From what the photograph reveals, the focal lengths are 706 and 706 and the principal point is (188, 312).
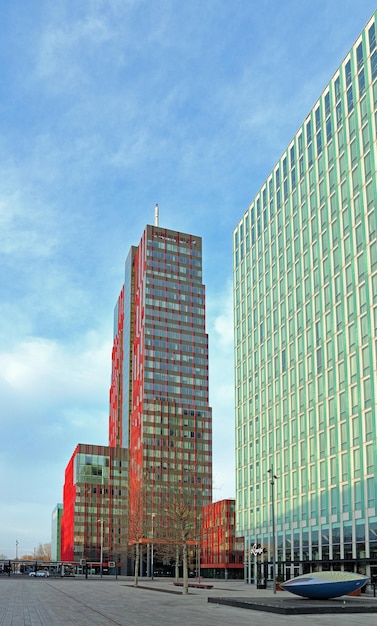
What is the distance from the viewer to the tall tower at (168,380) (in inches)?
7023

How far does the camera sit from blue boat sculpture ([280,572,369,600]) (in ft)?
134

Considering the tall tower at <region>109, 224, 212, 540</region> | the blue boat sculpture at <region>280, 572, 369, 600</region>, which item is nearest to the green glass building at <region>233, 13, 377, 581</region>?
the blue boat sculpture at <region>280, 572, 369, 600</region>

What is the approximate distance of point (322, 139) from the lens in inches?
3110

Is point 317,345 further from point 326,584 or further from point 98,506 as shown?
point 98,506

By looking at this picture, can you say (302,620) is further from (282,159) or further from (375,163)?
(282,159)

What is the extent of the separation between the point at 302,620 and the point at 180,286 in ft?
549

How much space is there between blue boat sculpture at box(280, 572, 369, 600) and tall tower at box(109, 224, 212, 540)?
129 meters

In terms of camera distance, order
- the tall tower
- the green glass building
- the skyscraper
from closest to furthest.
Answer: the green glass building
the tall tower
the skyscraper

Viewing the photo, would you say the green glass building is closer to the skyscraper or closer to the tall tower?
the tall tower

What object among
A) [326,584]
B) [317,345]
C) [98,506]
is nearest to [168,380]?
[98,506]

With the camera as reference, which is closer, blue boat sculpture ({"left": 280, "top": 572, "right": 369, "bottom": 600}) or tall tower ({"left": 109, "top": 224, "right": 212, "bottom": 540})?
blue boat sculpture ({"left": 280, "top": 572, "right": 369, "bottom": 600})

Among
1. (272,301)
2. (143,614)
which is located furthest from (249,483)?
(143,614)

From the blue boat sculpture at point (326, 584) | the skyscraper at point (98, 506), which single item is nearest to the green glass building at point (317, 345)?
the blue boat sculpture at point (326, 584)

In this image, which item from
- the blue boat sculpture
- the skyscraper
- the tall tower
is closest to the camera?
the blue boat sculpture
